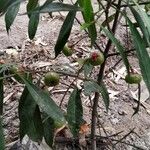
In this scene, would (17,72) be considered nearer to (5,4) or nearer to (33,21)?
(5,4)

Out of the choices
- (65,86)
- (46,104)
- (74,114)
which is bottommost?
(65,86)

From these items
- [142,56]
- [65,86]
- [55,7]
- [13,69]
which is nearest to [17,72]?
[13,69]

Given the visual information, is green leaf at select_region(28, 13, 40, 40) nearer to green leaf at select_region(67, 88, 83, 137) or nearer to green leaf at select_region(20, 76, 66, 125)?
green leaf at select_region(67, 88, 83, 137)

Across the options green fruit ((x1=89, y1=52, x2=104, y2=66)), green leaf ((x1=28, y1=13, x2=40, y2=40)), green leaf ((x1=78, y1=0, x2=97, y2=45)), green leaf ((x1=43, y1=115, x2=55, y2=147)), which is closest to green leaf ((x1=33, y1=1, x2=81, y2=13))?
green leaf ((x1=78, y1=0, x2=97, y2=45))

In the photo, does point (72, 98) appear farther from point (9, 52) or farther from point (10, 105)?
point (9, 52)

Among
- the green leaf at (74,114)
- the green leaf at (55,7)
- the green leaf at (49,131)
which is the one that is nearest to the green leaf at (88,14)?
the green leaf at (55,7)

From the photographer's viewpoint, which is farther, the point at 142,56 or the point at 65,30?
the point at 65,30
